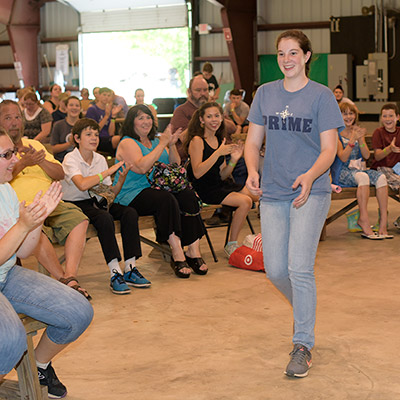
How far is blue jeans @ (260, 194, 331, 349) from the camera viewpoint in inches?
124

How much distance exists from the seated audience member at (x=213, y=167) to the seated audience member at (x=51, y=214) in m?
1.18

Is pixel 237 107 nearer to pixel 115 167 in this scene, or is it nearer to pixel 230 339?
pixel 115 167

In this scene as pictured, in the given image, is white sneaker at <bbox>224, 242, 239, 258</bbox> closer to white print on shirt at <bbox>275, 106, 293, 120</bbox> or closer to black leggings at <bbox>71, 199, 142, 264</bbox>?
black leggings at <bbox>71, 199, 142, 264</bbox>

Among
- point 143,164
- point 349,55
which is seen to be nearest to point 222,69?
point 349,55

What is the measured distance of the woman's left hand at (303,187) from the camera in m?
3.03

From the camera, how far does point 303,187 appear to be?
3029 mm

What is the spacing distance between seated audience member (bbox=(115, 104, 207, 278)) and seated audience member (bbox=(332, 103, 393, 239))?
171 centimetres

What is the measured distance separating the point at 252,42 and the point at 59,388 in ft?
46.3

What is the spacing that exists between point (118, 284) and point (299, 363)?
1.81m

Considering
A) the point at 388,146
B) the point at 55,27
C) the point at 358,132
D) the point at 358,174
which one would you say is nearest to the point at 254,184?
the point at 358,132

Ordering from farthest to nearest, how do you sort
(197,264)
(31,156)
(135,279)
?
(197,264) → (135,279) → (31,156)

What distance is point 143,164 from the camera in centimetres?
509

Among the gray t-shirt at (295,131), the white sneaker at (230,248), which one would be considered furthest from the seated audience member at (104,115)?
the gray t-shirt at (295,131)

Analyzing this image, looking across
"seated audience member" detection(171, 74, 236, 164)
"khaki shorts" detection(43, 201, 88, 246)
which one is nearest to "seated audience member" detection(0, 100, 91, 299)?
"khaki shorts" detection(43, 201, 88, 246)
